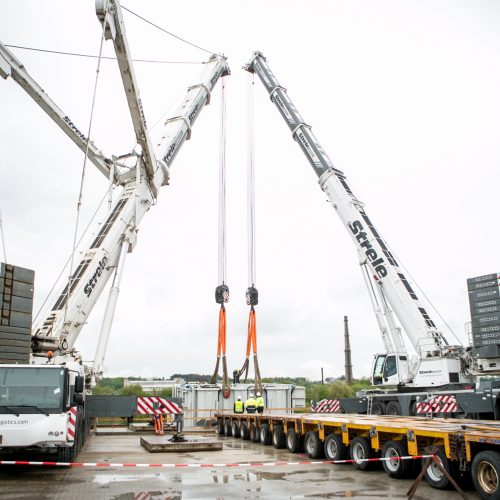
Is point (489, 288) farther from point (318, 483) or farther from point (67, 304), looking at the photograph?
point (67, 304)

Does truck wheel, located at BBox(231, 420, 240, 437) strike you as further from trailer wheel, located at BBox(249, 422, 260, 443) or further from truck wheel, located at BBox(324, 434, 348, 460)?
truck wheel, located at BBox(324, 434, 348, 460)

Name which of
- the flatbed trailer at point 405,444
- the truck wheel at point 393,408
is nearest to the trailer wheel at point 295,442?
the flatbed trailer at point 405,444

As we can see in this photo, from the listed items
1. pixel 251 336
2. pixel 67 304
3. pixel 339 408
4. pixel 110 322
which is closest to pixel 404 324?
pixel 339 408

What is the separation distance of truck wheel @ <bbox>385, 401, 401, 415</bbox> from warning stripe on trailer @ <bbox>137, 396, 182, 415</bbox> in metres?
7.07

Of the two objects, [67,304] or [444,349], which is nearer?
[67,304]

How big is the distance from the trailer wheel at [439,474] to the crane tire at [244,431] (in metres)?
9.76

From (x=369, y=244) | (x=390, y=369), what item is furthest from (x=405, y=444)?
(x=369, y=244)

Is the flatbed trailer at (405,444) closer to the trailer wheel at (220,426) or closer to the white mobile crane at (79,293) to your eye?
the white mobile crane at (79,293)

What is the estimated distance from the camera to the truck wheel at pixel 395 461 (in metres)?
9.25

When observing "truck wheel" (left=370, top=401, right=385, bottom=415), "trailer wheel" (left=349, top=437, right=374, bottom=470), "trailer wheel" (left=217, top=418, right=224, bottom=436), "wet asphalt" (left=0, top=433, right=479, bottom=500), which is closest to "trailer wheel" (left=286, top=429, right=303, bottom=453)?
"wet asphalt" (left=0, top=433, right=479, bottom=500)

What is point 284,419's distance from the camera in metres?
14.2

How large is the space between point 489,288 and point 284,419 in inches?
270

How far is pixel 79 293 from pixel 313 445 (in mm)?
7308

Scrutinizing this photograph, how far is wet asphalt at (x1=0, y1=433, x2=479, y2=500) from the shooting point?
27.0ft
